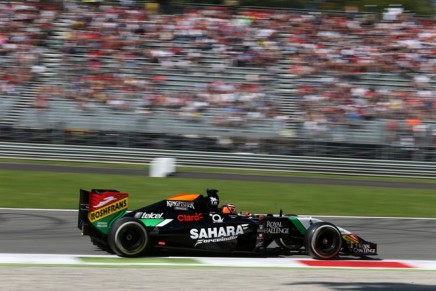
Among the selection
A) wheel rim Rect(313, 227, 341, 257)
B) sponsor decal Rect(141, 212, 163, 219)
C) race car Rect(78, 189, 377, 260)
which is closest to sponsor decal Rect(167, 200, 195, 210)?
race car Rect(78, 189, 377, 260)

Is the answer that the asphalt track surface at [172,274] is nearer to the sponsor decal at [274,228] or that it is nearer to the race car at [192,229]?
the race car at [192,229]

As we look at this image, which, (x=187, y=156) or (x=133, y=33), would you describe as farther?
(x=133, y=33)

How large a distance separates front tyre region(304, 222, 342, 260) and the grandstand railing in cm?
1203

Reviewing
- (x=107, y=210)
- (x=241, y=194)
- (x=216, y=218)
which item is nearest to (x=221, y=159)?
(x=241, y=194)

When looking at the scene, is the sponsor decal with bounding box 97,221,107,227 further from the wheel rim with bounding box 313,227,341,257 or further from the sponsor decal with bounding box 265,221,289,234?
the wheel rim with bounding box 313,227,341,257

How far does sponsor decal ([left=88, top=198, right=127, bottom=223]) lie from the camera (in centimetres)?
872

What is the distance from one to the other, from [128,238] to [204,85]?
1372cm

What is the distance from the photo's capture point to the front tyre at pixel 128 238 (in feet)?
28.0

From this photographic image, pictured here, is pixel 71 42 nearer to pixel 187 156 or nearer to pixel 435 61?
pixel 187 156

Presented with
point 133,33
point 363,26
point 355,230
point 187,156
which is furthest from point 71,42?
point 355,230

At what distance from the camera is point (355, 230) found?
1210 centimetres

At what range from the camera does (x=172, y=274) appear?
772cm

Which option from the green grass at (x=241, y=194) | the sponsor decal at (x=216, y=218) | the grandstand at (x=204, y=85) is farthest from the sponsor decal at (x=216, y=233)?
the grandstand at (x=204, y=85)

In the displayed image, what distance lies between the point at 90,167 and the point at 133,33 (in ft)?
16.1
